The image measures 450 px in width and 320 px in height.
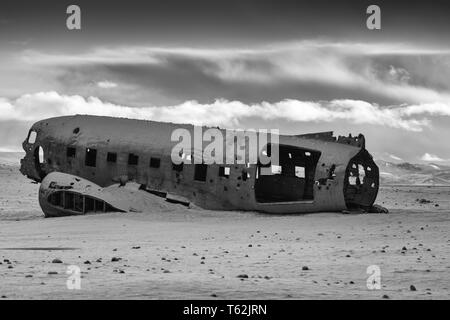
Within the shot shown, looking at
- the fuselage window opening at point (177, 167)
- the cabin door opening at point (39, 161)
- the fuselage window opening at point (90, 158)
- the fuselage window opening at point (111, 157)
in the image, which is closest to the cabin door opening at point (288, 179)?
the fuselage window opening at point (177, 167)

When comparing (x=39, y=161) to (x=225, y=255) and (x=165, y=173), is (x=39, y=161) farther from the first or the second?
(x=225, y=255)

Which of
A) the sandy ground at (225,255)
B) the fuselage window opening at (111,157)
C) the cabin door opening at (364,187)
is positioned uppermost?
the fuselage window opening at (111,157)

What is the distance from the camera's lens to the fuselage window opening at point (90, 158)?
101ft

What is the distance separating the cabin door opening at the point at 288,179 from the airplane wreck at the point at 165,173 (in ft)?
0.14

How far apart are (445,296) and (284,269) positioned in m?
3.62

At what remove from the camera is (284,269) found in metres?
13.9

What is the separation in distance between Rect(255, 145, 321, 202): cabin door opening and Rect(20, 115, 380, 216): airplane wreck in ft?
0.14

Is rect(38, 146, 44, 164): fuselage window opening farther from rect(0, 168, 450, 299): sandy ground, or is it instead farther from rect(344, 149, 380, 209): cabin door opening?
rect(344, 149, 380, 209): cabin door opening

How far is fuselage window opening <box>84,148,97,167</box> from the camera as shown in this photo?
101 feet

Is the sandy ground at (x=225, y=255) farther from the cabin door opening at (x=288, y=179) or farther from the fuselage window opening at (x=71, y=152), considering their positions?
the cabin door opening at (x=288, y=179)

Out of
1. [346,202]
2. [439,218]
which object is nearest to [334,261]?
[439,218]

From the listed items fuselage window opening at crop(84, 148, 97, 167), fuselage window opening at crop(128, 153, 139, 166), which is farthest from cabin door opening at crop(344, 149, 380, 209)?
fuselage window opening at crop(84, 148, 97, 167)

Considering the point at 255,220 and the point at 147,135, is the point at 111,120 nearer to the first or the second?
the point at 147,135

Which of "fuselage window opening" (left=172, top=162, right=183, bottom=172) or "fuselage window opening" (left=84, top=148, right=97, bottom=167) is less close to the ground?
"fuselage window opening" (left=84, top=148, right=97, bottom=167)
